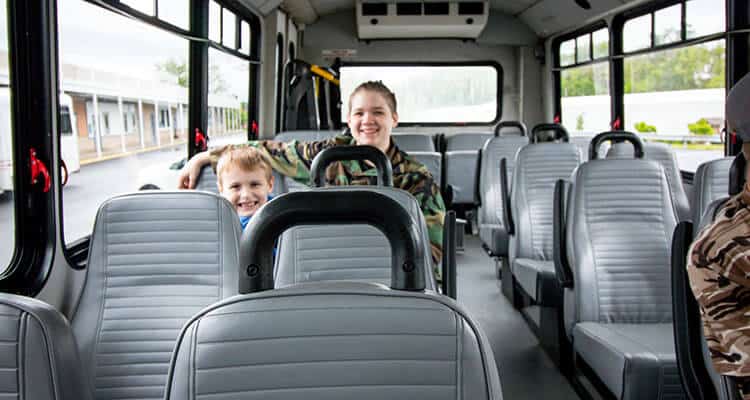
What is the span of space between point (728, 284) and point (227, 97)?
463 cm

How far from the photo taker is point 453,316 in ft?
3.17

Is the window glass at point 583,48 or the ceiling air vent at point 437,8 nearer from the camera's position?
the window glass at point 583,48

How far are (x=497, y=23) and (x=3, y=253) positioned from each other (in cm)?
837

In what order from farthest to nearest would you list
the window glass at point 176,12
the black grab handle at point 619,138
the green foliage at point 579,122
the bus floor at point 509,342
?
the green foliage at point 579,122 → the window glass at point 176,12 → the black grab handle at point 619,138 → the bus floor at point 509,342

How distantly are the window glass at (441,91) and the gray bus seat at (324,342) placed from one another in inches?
358

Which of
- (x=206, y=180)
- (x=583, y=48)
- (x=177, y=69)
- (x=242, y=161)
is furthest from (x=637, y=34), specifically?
(x=242, y=161)

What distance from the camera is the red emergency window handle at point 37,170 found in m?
2.43

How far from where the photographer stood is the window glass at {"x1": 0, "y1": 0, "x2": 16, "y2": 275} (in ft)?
7.57

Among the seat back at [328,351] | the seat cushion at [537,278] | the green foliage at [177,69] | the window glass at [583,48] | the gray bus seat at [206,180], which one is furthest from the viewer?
the window glass at [583,48]

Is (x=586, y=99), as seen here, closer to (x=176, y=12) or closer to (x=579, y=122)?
(x=579, y=122)

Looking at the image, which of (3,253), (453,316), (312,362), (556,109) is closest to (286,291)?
(312,362)

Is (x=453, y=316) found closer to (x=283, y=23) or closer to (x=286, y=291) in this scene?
(x=286, y=291)

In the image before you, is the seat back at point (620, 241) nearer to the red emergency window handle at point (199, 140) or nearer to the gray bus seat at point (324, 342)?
the gray bus seat at point (324, 342)

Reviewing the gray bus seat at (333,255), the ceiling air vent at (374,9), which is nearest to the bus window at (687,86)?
the gray bus seat at (333,255)
